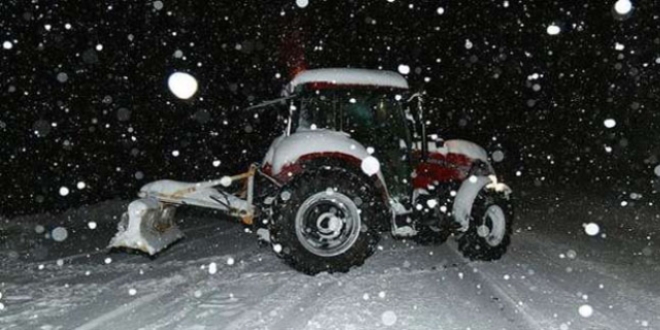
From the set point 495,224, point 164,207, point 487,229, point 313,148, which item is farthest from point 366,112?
point 164,207

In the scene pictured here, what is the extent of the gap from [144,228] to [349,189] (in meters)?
2.42

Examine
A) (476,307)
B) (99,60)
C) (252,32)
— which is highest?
(252,32)

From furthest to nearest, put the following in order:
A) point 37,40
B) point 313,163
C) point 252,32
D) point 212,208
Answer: point 252,32, point 37,40, point 212,208, point 313,163

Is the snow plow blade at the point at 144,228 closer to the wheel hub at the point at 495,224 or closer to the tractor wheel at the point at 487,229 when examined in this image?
the tractor wheel at the point at 487,229

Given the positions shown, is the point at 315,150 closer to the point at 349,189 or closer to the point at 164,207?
the point at 349,189

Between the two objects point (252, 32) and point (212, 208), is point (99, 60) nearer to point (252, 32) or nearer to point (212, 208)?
point (252, 32)

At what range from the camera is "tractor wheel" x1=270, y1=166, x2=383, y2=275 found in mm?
6102

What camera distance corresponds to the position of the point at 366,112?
714 cm

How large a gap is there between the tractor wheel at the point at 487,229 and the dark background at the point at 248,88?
128 centimetres

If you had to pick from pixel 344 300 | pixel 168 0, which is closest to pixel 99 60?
pixel 168 0

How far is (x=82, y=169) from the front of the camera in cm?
1420

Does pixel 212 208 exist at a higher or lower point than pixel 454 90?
lower

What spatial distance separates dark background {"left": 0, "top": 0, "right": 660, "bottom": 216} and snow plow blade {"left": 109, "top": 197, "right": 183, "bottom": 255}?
11.4ft

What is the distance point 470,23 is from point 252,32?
38.5ft
